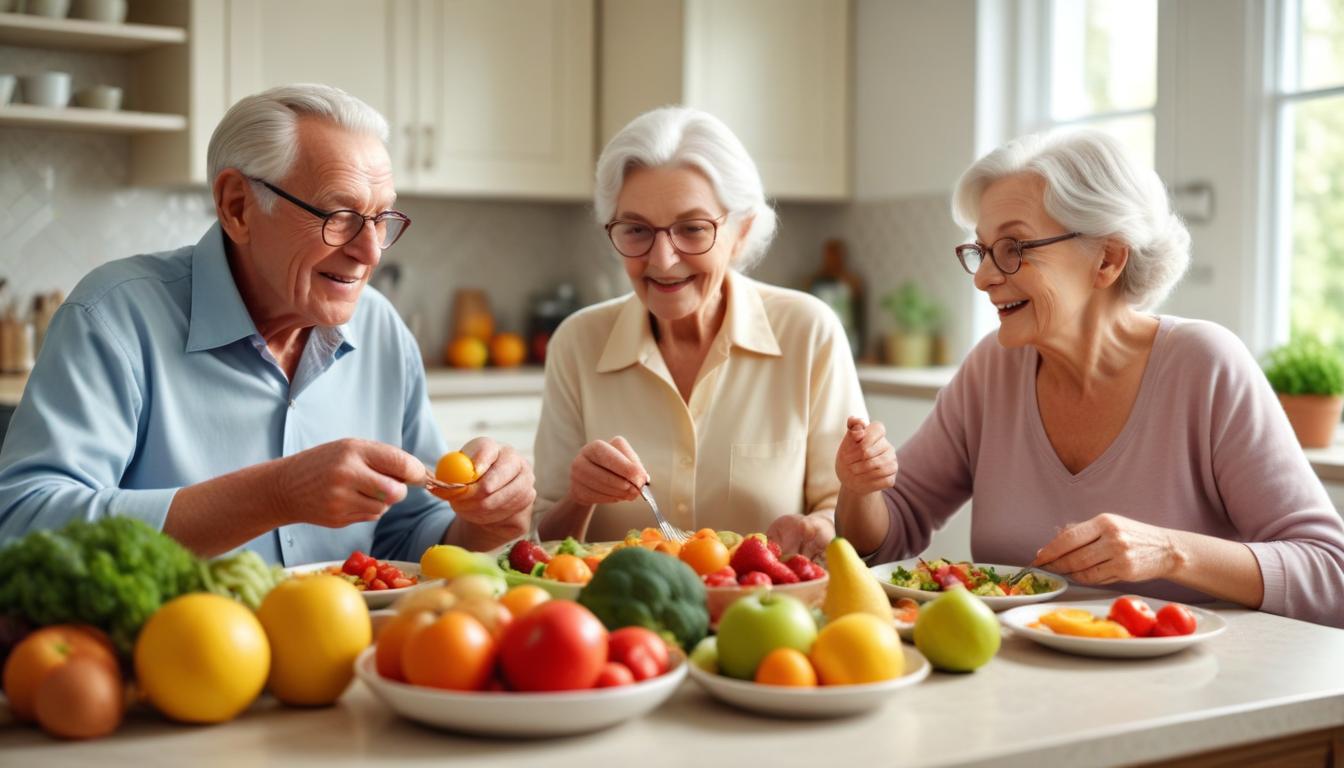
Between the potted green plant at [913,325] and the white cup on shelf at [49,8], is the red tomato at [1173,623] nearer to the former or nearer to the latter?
the potted green plant at [913,325]

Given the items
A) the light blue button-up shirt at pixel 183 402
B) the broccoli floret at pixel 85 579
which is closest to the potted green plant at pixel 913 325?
the light blue button-up shirt at pixel 183 402

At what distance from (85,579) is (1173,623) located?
1124mm

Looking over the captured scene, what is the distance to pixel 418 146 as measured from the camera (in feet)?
14.1

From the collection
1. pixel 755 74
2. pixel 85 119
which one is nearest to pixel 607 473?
pixel 85 119

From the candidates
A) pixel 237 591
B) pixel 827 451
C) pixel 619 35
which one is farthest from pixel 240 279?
pixel 619 35

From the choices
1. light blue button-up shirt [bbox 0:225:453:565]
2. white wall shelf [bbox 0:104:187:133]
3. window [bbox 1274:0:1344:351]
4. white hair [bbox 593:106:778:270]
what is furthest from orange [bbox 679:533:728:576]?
white wall shelf [bbox 0:104:187:133]

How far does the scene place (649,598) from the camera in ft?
4.25

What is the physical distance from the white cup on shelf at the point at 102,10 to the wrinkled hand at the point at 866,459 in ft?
9.12

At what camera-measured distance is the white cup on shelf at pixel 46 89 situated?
12.1ft

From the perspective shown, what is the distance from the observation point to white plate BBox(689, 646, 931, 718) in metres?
1.18

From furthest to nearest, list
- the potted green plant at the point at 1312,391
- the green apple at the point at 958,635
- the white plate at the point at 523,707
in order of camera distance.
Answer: the potted green plant at the point at 1312,391, the green apple at the point at 958,635, the white plate at the point at 523,707

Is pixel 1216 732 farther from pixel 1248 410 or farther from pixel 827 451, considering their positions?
pixel 827 451

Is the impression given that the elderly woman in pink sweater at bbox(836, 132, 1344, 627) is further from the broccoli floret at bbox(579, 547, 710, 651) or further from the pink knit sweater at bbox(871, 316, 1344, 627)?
the broccoli floret at bbox(579, 547, 710, 651)

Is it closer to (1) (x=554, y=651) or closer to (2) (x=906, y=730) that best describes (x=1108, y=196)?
(2) (x=906, y=730)
